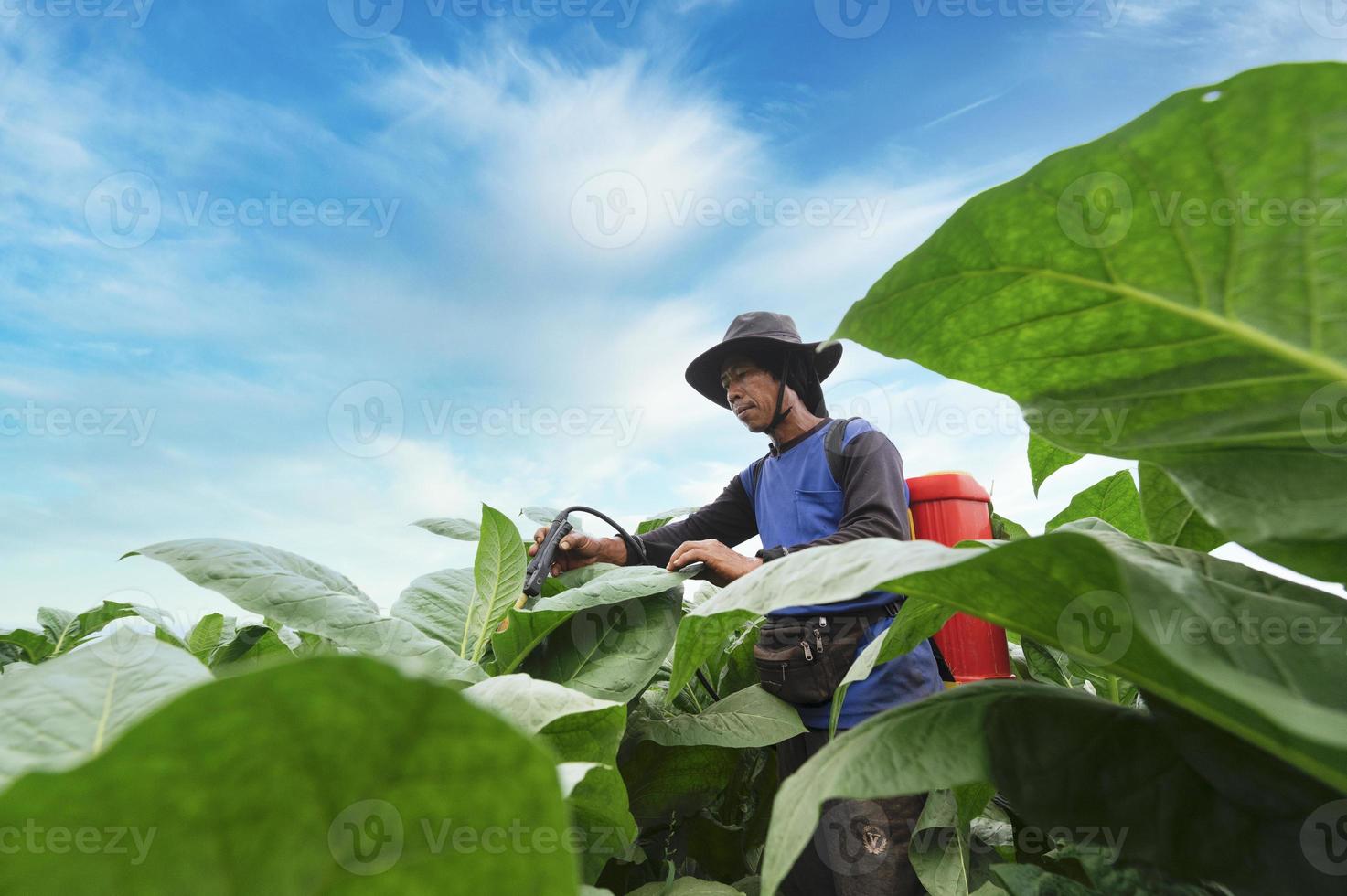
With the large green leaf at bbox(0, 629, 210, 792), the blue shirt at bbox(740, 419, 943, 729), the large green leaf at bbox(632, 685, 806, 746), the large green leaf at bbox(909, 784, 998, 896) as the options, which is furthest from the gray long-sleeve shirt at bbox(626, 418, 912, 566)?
the large green leaf at bbox(0, 629, 210, 792)

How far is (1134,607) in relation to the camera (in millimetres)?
405

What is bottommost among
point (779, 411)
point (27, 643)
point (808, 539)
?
point (808, 539)

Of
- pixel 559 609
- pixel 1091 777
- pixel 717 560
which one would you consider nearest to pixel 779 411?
pixel 717 560

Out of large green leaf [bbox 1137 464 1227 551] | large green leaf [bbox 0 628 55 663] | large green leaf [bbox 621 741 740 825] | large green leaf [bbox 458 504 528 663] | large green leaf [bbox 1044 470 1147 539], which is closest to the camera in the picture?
large green leaf [bbox 1137 464 1227 551]

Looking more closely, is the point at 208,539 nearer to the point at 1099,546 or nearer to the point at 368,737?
the point at 368,737

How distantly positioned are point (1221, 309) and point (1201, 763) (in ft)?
0.94

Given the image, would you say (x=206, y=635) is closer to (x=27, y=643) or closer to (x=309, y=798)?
(x=27, y=643)

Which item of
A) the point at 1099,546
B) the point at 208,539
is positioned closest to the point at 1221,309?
the point at 1099,546
